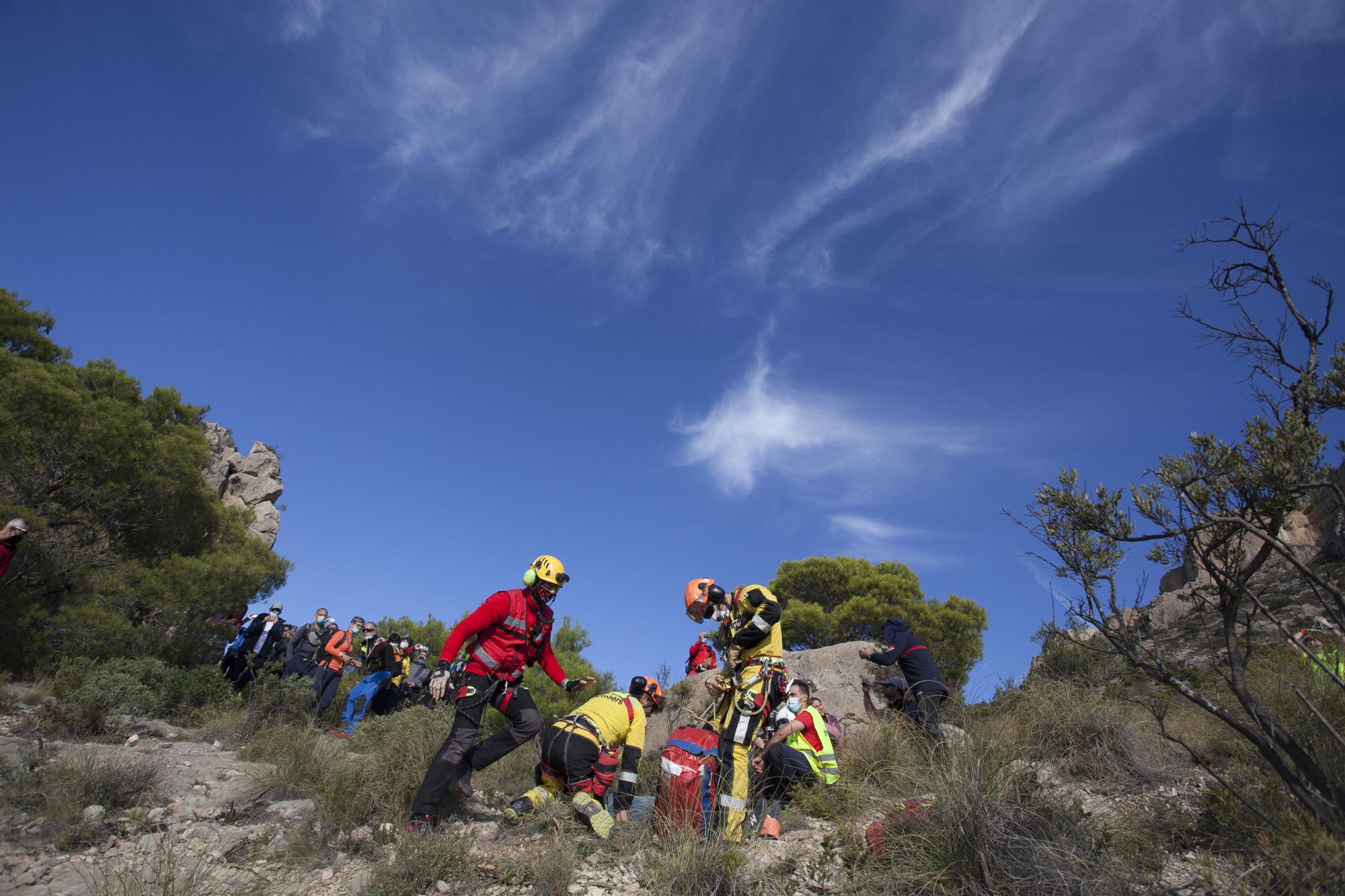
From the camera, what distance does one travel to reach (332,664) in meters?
10.2

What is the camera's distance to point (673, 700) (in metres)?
8.74

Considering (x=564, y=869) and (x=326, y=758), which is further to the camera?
(x=326, y=758)

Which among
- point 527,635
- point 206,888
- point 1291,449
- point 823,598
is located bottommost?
point 206,888

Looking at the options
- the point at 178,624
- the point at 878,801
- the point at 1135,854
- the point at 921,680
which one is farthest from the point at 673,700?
the point at 178,624

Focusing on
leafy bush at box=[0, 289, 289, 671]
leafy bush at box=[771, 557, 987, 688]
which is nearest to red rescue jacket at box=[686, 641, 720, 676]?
leafy bush at box=[0, 289, 289, 671]

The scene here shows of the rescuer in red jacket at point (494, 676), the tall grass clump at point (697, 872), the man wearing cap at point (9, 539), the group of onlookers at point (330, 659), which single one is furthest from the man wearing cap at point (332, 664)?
the tall grass clump at point (697, 872)

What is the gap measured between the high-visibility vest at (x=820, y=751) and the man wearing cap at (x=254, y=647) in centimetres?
932

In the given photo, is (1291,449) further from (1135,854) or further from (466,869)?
(466,869)

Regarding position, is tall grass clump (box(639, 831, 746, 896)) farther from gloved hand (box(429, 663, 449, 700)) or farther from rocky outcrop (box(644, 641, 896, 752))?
rocky outcrop (box(644, 641, 896, 752))

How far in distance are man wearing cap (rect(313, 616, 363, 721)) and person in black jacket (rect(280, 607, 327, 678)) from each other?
0.42 metres

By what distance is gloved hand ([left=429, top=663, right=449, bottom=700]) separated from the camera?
446 centimetres

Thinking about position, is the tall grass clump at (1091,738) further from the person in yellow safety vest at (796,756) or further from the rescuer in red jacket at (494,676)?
the rescuer in red jacket at (494,676)

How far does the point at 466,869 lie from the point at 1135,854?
11.0 feet

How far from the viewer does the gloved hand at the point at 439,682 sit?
14.6 ft
